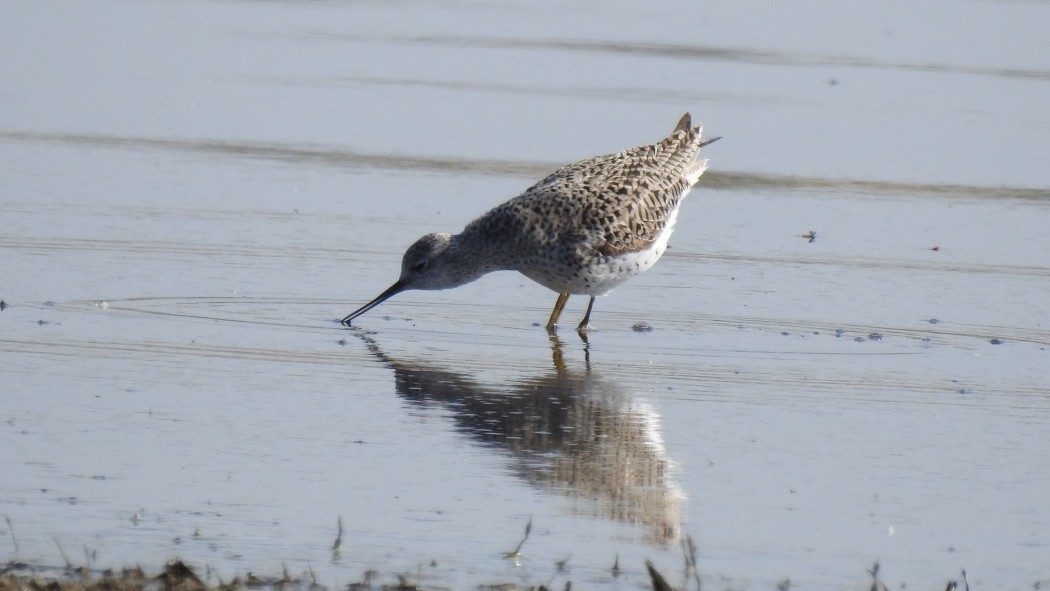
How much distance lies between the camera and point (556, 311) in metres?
8.40

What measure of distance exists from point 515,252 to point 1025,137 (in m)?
6.11

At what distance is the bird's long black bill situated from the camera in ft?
26.1

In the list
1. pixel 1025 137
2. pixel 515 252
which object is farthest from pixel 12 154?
pixel 1025 137

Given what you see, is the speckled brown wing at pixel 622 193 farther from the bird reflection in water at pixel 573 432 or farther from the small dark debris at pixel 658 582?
the small dark debris at pixel 658 582

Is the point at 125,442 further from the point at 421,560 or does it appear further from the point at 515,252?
the point at 515,252

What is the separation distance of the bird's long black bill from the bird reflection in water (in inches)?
14.9

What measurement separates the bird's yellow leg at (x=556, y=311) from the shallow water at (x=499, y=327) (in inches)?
8.4

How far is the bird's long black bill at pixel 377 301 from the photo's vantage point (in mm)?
7961

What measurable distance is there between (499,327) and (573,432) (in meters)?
1.89

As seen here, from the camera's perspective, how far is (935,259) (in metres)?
9.65

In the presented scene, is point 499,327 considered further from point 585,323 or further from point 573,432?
point 573,432

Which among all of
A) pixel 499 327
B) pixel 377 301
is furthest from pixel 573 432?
pixel 377 301

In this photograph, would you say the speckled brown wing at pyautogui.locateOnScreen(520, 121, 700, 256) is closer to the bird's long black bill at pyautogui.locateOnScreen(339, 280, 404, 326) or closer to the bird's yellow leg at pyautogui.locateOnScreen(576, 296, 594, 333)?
the bird's yellow leg at pyautogui.locateOnScreen(576, 296, 594, 333)

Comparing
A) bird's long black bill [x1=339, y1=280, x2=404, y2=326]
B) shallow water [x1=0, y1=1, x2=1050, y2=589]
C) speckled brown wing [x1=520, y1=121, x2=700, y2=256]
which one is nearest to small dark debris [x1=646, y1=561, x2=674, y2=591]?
shallow water [x1=0, y1=1, x2=1050, y2=589]
